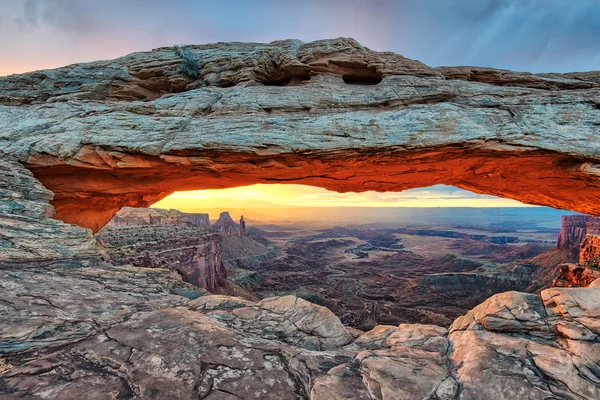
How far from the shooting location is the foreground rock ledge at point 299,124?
1082 centimetres

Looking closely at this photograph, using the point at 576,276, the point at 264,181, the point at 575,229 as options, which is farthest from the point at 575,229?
the point at 264,181

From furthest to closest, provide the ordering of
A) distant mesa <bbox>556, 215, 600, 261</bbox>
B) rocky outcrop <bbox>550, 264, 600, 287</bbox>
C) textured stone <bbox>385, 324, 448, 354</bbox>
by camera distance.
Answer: distant mesa <bbox>556, 215, 600, 261</bbox>, rocky outcrop <bbox>550, 264, 600, 287</bbox>, textured stone <bbox>385, 324, 448, 354</bbox>

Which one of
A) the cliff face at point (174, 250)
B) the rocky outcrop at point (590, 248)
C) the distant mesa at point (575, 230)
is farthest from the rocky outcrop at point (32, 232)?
the distant mesa at point (575, 230)

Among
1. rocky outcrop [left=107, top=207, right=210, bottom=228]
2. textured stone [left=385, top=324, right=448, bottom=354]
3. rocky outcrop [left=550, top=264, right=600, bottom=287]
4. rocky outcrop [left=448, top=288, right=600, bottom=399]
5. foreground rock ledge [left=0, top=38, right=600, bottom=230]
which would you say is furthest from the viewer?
rocky outcrop [left=107, top=207, right=210, bottom=228]

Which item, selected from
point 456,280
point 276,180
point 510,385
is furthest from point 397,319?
point 510,385

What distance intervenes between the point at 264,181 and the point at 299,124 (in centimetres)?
461

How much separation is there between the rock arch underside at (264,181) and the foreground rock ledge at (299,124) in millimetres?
92

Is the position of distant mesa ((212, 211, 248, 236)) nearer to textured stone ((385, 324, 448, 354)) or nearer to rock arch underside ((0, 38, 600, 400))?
rock arch underside ((0, 38, 600, 400))

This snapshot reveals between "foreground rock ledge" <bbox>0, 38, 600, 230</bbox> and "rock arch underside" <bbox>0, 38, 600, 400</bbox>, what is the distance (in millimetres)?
92

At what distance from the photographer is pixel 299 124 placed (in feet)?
37.9

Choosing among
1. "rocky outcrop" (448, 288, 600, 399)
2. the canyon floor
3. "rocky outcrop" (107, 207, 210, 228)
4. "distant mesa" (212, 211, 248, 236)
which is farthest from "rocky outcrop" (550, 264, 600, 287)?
"distant mesa" (212, 211, 248, 236)

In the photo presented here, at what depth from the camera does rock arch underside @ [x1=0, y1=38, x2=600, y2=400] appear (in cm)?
438

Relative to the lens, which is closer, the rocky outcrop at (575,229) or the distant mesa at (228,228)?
the rocky outcrop at (575,229)

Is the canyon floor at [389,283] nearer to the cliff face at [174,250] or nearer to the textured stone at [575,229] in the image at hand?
the textured stone at [575,229]
